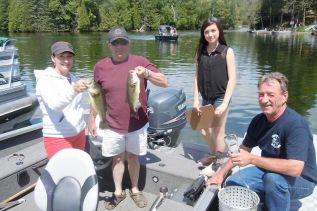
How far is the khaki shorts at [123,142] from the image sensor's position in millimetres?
3459

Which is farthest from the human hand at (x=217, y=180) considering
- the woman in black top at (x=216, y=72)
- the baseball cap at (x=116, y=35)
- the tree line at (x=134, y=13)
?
the tree line at (x=134, y=13)

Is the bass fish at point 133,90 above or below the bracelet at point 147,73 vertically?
below

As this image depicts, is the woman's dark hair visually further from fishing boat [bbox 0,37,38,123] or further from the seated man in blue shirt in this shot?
fishing boat [bbox 0,37,38,123]

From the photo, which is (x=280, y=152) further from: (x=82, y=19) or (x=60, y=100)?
(x=82, y=19)

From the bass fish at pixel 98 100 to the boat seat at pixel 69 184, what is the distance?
65 cm

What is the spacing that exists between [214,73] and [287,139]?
1.23 meters

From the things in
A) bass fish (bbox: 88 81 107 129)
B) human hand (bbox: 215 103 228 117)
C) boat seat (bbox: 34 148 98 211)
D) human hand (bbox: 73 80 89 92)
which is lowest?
boat seat (bbox: 34 148 98 211)

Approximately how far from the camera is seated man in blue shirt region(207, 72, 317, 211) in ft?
9.21

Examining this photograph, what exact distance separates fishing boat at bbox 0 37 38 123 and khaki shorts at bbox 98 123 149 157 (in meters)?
4.74

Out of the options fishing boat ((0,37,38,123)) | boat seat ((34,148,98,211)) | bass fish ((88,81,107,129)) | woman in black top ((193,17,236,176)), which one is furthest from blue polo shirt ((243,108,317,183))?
fishing boat ((0,37,38,123))

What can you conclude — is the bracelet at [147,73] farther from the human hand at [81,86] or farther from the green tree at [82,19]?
the green tree at [82,19]

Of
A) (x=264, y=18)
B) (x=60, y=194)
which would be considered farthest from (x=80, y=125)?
(x=264, y=18)

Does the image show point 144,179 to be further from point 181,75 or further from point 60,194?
point 181,75

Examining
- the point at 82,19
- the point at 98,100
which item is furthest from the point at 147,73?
the point at 82,19
